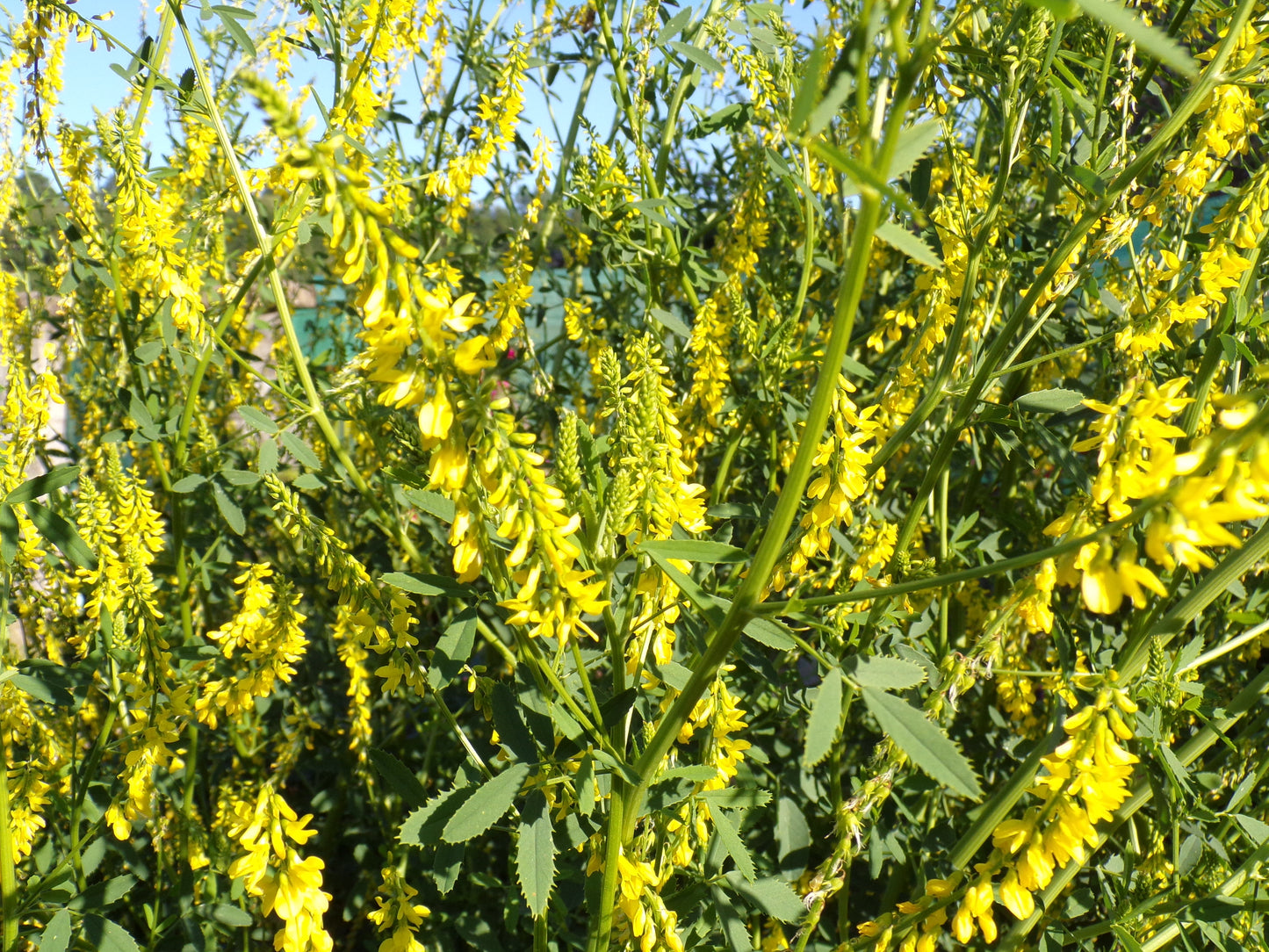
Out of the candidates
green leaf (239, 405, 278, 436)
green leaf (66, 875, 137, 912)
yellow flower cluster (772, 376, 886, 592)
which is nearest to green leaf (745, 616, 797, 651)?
yellow flower cluster (772, 376, 886, 592)

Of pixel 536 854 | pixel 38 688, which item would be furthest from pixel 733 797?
pixel 38 688

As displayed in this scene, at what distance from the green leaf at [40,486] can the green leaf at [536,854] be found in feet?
3.67

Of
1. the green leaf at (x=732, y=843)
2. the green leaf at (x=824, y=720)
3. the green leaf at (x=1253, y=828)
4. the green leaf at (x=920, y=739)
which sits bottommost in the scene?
the green leaf at (x=732, y=843)

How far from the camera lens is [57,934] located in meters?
1.72

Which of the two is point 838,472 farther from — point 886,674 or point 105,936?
point 105,936

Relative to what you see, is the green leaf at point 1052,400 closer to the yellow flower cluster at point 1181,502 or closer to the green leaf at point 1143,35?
the yellow flower cluster at point 1181,502

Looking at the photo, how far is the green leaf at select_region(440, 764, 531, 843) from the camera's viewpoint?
1296 mm

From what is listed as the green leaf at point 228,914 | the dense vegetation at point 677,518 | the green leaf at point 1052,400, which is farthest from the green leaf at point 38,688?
the green leaf at point 1052,400

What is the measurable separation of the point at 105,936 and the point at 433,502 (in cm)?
121

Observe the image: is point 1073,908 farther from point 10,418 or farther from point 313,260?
point 313,260

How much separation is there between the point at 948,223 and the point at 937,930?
1482mm

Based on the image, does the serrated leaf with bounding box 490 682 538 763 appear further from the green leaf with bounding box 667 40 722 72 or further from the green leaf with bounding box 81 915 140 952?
the green leaf with bounding box 667 40 722 72

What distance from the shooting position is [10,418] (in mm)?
2453

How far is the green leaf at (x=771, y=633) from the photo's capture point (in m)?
1.26
